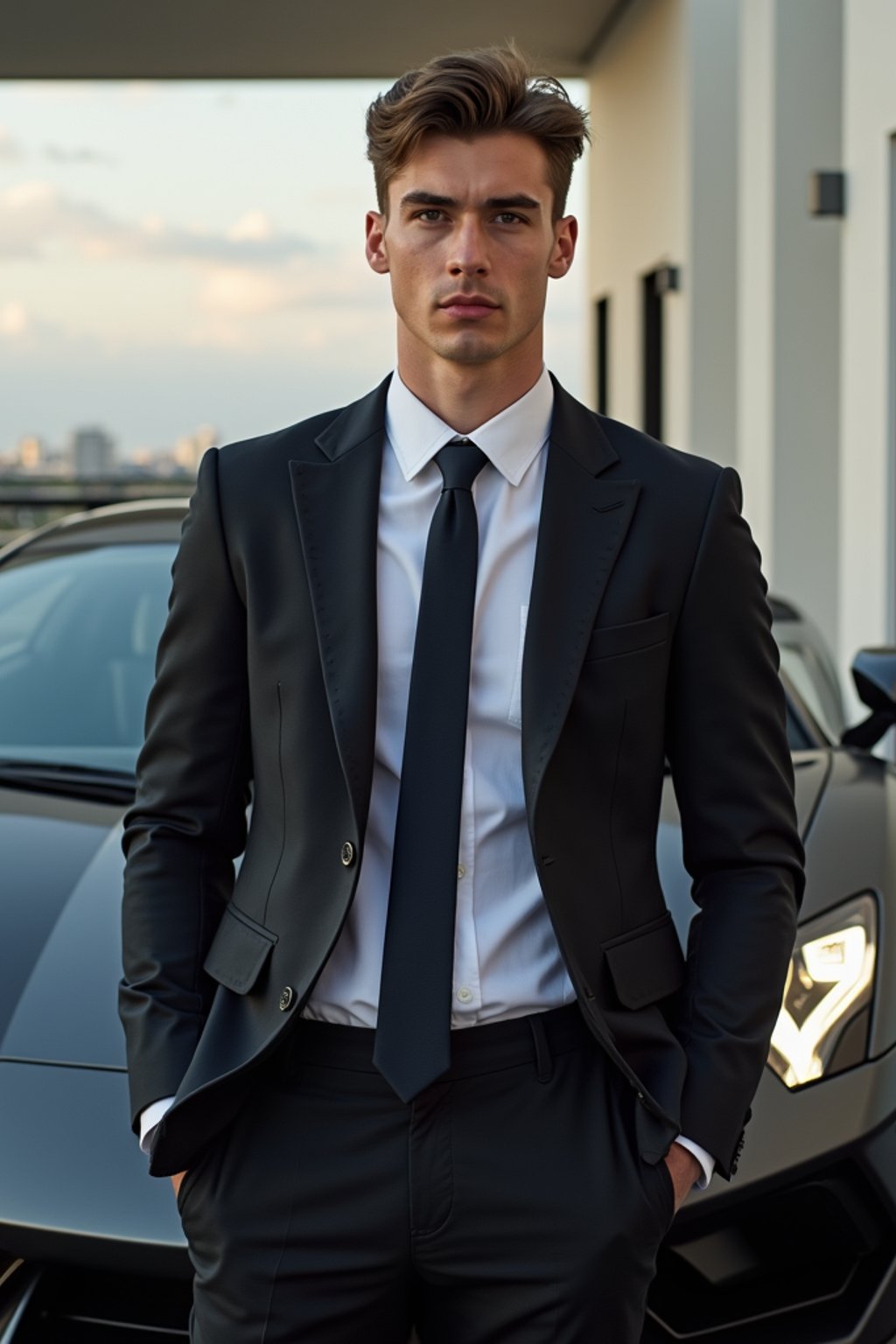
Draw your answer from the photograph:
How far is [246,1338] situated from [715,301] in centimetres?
961

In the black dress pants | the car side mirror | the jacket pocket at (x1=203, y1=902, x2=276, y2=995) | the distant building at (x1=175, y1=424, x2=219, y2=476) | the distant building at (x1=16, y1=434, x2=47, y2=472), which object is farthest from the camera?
the distant building at (x1=16, y1=434, x2=47, y2=472)

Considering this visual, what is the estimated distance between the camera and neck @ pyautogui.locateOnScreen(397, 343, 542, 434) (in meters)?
1.65

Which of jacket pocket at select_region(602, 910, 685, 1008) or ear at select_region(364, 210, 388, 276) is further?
ear at select_region(364, 210, 388, 276)

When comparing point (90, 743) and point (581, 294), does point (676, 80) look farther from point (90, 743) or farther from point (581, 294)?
point (90, 743)

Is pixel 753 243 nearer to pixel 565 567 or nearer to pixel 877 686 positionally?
pixel 877 686

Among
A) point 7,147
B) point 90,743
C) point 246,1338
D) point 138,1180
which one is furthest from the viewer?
point 7,147

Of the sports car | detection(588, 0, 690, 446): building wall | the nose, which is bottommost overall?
the sports car

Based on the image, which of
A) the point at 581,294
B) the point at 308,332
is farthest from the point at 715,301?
the point at 308,332

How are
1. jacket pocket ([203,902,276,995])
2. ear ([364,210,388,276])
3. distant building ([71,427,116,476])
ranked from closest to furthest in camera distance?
jacket pocket ([203,902,276,995]) → ear ([364,210,388,276]) → distant building ([71,427,116,476])

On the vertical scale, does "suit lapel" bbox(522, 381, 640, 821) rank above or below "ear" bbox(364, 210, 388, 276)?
below

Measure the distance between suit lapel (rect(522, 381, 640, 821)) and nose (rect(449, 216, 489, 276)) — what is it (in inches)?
7.5

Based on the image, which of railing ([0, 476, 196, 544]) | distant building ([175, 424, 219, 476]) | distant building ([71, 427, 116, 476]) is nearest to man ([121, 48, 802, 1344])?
railing ([0, 476, 196, 544])

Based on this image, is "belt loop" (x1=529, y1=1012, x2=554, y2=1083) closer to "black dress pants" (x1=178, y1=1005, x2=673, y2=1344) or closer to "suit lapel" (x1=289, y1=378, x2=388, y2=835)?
"black dress pants" (x1=178, y1=1005, x2=673, y2=1344)

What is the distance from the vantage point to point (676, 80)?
1067cm
